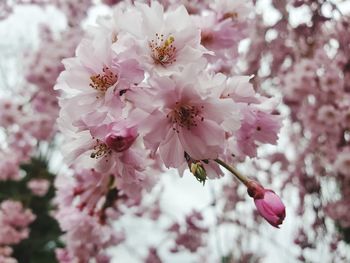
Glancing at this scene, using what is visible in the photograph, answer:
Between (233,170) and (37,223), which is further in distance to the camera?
(37,223)

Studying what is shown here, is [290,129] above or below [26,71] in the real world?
below

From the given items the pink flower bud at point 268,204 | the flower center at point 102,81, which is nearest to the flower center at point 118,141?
the flower center at point 102,81

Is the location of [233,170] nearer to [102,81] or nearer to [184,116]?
[184,116]

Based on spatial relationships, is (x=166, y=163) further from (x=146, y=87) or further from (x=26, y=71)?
(x=26, y=71)

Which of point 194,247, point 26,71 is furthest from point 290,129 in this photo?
point 26,71

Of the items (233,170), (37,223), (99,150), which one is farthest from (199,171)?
(37,223)

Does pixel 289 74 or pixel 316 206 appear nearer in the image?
pixel 289 74

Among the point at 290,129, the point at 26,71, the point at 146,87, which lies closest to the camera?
the point at 146,87
